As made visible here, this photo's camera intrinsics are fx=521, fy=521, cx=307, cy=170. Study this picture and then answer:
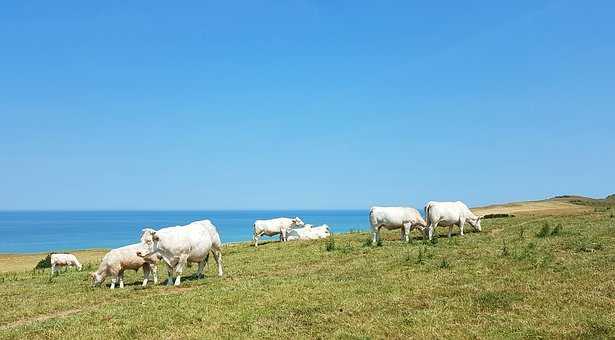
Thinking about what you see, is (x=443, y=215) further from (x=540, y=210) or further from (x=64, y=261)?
(x=540, y=210)

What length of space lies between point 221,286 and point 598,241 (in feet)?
51.2

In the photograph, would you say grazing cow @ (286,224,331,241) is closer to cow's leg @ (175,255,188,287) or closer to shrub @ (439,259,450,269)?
cow's leg @ (175,255,188,287)

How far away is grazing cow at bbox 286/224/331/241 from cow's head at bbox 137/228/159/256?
23.4m

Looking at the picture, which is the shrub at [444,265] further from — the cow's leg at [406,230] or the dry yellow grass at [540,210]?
the dry yellow grass at [540,210]

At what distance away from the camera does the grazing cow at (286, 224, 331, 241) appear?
44500 mm

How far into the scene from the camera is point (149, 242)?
70.7 ft

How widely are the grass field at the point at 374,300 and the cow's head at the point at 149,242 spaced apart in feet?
5.43

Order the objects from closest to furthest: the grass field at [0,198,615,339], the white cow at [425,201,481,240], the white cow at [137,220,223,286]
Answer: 1. the grass field at [0,198,615,339]
2. the white cow at [137,220,223,286]
3. the white cow at [425,201,481,240]

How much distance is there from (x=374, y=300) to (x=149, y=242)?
11005 mm

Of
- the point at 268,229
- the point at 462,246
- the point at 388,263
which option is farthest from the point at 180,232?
the point at 268,229

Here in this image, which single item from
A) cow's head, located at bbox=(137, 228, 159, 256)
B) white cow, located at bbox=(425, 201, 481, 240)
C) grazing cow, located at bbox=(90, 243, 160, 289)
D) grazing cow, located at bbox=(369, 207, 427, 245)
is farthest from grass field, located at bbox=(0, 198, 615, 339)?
grazing cow, located at bbox=(369, 207, 427, 245)

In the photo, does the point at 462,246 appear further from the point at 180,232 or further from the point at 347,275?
the point at 180,232

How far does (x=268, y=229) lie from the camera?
45844 millimetres

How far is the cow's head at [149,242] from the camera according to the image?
70.0 ft
